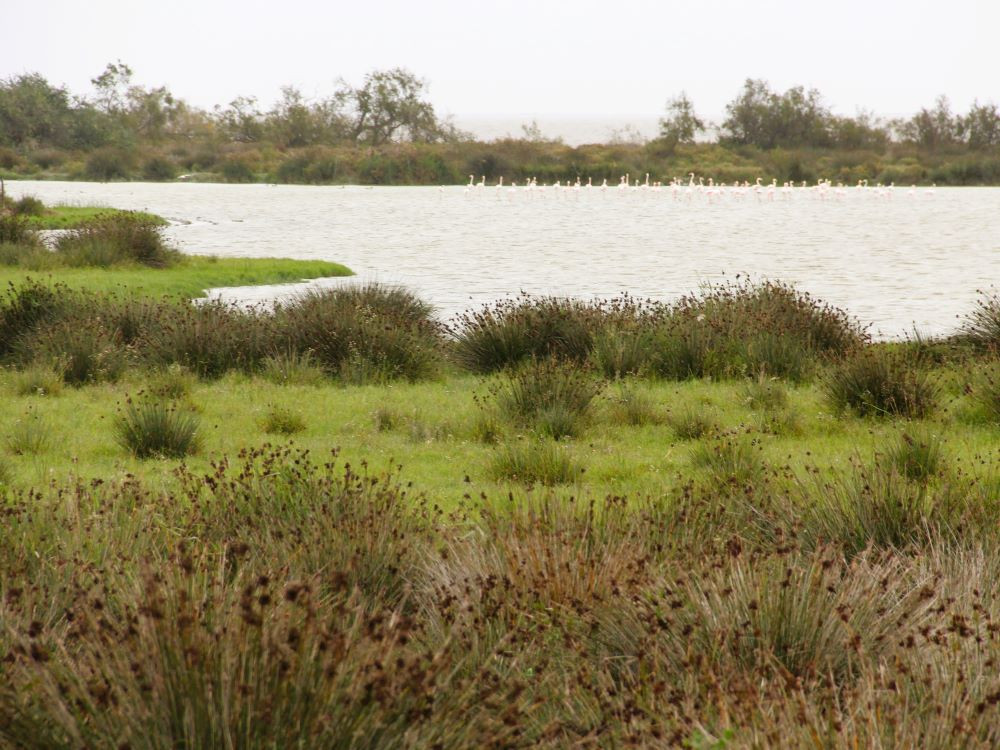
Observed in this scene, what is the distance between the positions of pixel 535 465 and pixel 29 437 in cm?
404

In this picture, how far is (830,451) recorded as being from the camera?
8586mm

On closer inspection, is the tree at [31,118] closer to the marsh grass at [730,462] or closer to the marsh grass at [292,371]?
the marsh grass at [292,371]

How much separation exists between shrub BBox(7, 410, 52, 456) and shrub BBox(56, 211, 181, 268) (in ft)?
38.5

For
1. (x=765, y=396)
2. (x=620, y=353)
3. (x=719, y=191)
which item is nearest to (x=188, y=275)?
(x=620, y=353)

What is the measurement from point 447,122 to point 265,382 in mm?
71828

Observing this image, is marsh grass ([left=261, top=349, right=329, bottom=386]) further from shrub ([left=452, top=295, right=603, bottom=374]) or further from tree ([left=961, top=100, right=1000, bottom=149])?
tree ([left=961, top=100, right=1000, bottom=149])

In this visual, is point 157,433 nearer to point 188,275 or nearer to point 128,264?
point 188,275

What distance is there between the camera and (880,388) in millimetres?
10117

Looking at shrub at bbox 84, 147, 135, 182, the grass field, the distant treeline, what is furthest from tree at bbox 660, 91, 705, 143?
the grass field

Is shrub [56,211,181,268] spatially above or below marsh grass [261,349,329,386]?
above

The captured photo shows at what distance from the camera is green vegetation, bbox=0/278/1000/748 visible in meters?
3.11

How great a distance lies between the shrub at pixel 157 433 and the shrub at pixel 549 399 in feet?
8.97

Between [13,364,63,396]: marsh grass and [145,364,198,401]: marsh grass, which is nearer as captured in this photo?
[145,364,198,401]: marsh grass

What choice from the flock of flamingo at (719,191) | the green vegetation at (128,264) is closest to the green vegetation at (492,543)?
the green vegetation at (128,264)
